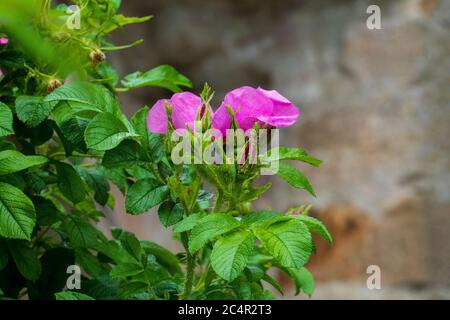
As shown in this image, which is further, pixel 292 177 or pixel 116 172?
pixel 116 172

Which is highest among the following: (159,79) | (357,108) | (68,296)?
(357,108)

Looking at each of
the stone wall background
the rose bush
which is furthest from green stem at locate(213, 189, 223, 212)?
the stone wall background

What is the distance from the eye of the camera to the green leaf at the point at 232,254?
52 cm

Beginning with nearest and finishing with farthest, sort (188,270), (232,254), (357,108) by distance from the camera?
(232,254), (188,270), (357,108)

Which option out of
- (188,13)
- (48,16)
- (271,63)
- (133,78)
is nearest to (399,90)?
(271,63)

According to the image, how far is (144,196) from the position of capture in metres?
0.61

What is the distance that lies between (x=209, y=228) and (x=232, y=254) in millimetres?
32

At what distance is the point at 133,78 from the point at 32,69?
0.16 meters

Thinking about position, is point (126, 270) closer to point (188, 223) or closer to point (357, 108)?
point (188, 223)

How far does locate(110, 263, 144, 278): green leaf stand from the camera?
0.65 meters

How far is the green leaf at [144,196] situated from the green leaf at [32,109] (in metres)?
0.10

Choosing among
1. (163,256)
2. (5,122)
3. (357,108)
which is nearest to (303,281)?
(163,256)

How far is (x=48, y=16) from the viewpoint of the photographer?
0.66 meters

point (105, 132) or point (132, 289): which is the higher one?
point (105, 132)
